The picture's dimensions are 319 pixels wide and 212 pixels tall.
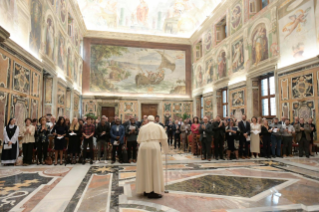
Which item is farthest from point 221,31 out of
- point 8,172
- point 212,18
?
point 8,172

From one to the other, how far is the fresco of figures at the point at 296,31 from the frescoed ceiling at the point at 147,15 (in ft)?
25.4

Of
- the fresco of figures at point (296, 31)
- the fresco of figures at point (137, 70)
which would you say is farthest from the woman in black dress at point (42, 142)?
the fresco of figures at point (137, 70)

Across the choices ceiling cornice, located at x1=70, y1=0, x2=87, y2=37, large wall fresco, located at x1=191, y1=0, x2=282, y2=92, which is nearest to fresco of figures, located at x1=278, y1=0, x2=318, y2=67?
large wall fresco, located at x1=191, y1=0, x2=282, y2=92

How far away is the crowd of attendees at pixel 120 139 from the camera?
698 centimetres

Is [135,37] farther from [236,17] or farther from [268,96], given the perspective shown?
[268,96]

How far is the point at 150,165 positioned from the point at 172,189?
964mm

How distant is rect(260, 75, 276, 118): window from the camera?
11.2 metres

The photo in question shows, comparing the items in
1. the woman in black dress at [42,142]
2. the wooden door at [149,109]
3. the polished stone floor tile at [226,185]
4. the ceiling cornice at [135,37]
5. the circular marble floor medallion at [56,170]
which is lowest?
the polished stone floor tile at [226,185]

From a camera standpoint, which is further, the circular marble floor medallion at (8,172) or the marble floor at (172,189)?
the circular marble floor medallion at (8,172)

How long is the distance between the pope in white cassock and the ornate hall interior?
8.8 inches

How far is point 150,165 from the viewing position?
12.9 feet

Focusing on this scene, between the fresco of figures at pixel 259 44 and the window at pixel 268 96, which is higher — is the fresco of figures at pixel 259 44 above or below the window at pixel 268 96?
above

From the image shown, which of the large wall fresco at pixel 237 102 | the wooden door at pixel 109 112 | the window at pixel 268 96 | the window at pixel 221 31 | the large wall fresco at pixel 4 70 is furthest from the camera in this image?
the wooden door at pixel 109 112

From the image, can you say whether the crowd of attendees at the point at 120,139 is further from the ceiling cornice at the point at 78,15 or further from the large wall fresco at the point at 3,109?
the ceiling cornice at the point at 78,15
